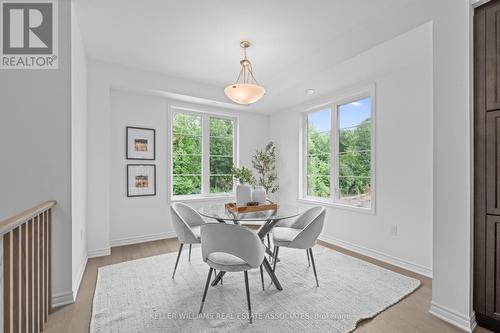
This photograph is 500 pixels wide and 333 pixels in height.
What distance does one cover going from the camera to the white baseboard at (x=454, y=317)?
1860mm

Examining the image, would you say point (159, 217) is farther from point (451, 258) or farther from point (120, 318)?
point (451, 258)

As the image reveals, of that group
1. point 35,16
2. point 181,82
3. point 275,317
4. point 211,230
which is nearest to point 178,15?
point 35,16

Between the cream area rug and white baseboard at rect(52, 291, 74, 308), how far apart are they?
21cm

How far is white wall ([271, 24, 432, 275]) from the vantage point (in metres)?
2.84

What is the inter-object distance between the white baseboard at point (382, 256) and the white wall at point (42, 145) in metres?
3.47

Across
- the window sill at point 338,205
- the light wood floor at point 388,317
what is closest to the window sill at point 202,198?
the window sill at point 338,205

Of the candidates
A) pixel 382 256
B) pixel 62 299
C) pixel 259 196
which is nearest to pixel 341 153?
pixel 382 256

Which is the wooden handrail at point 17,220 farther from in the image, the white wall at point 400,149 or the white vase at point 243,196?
the white wall at point 400,149

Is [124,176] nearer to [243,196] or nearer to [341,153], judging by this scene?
[243,196]

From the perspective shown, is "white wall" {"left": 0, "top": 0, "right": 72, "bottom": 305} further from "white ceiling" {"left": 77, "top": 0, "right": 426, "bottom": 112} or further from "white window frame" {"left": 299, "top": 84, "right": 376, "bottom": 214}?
"white window frame" {"left": 299, "top": 84, "right": 376, "bottom": 214}

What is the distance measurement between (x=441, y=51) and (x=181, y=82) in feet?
11.2

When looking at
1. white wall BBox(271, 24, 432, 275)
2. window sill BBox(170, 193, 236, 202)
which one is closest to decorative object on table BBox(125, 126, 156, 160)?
window sill BBox(170, 193, 236, 202)

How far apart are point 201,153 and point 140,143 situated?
3.69 ft

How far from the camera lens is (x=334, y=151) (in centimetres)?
408
